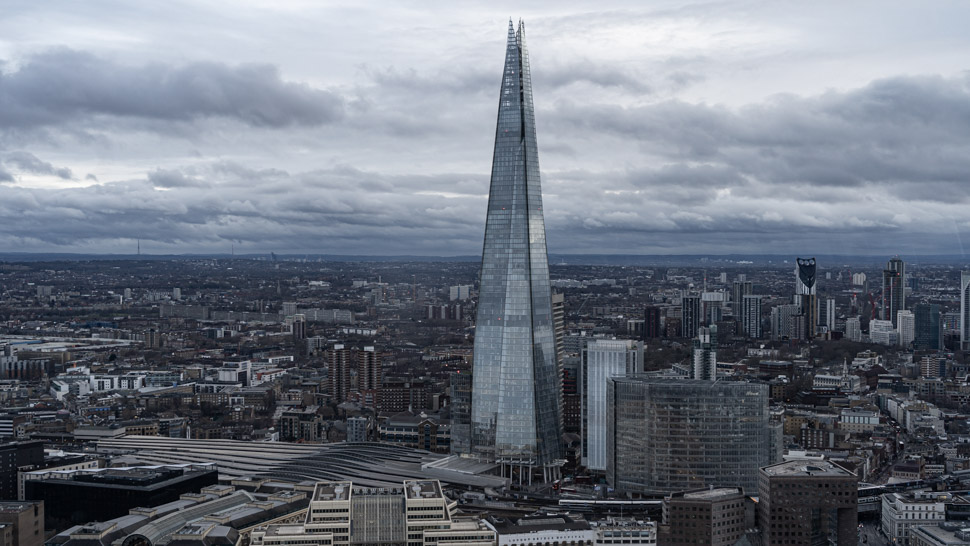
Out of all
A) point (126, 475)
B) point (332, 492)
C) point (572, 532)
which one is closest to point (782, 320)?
point (126, 475)

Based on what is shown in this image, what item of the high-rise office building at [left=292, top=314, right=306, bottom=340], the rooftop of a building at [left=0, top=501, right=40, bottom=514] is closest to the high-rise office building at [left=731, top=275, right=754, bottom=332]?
the high-rise office building at [left=292, top=314, right=306, bottom=340]

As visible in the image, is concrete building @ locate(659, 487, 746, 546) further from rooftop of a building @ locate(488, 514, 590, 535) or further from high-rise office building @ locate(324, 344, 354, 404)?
high-rise office building @ locate(324, 344, 354, 404)

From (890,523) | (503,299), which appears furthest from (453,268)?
(890,523)

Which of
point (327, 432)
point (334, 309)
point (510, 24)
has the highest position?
point (510, 24)

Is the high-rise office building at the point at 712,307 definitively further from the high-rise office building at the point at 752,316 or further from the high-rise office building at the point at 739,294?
the high-rise office building at the point at 752,316

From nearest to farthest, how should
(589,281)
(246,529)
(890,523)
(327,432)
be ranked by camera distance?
(246,529)
(890,523)
(327,432)
(589,281)

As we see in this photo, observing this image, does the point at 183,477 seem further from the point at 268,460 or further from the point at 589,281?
the point at 589,281
